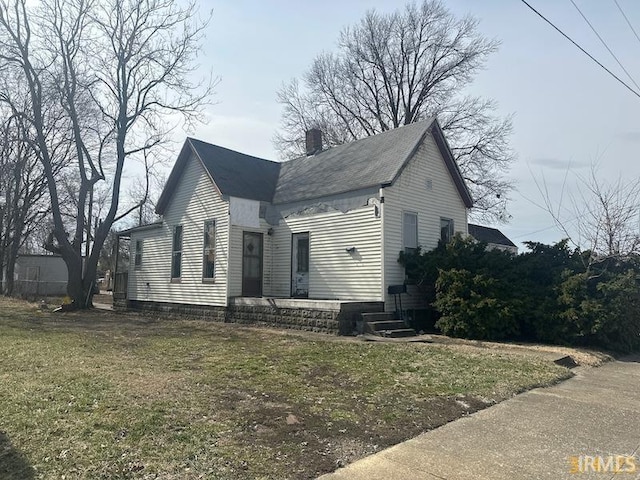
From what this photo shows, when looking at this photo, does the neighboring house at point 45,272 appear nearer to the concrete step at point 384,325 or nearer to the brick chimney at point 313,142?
the brick chimney at point 313,142

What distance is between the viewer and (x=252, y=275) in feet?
52.0

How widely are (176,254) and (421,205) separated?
375 inches

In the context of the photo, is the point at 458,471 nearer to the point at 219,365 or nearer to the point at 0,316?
the point at 219,365

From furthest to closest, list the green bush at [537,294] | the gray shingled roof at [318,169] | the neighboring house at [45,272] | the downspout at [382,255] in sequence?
the neighboring house at [45,272], the gray shingled roof at [318,169], the downspout at [382,255], the green bush at [537,294]

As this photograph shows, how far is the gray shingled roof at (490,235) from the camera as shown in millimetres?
31297

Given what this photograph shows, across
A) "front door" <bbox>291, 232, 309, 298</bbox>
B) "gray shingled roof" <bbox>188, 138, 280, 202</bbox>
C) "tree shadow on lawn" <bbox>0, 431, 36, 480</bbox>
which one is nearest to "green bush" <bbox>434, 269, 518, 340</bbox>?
"front door" <bbox>291, 232, 309, 298</bbox>

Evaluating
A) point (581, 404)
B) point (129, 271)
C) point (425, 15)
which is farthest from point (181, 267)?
point (425, 15)

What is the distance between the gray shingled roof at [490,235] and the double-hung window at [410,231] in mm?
17799

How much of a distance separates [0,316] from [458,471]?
17143 mm

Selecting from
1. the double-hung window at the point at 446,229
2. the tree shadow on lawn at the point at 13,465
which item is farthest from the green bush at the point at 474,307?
the tree shadow on lawn at the point at 13,465

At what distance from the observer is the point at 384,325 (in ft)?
39.0

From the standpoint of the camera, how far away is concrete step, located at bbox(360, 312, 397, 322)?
39.1ft

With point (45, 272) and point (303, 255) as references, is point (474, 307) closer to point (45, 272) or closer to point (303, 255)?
point (303, 255)

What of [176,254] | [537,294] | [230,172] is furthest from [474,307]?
[176,254]
